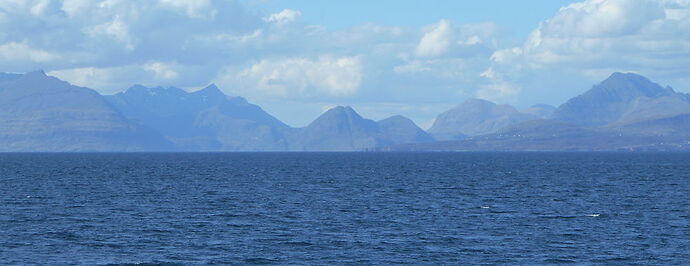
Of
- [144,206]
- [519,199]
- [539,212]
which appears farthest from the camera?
[519,199]

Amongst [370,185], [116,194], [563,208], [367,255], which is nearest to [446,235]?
[367,255]

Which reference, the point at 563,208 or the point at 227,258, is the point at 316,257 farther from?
the point at 563,208

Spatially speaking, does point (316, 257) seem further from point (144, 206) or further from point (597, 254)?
point (144, 206)

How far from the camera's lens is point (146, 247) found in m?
72.1

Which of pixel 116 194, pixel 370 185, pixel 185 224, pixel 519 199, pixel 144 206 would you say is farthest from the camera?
pixel 370 185

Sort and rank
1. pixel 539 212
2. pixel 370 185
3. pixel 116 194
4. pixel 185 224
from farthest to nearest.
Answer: pixel 370 185 < pixel 116 194 < pixel 539 212 < pixel 185 224

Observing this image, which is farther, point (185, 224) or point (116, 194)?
point (116, 194)

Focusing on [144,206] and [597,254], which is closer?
[597,254]

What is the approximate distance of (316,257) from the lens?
67.8 meters

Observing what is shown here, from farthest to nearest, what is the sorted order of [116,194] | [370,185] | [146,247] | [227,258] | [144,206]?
[370,185]
[116,194]
[144,206]
[146,247]
[227,258]

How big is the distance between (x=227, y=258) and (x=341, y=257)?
8.37 meters

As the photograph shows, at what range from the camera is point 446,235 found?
79875 millimetres

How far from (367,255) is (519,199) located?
179 feet

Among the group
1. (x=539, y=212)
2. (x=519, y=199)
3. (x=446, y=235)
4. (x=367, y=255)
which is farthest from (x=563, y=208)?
(x=367, y=255)
